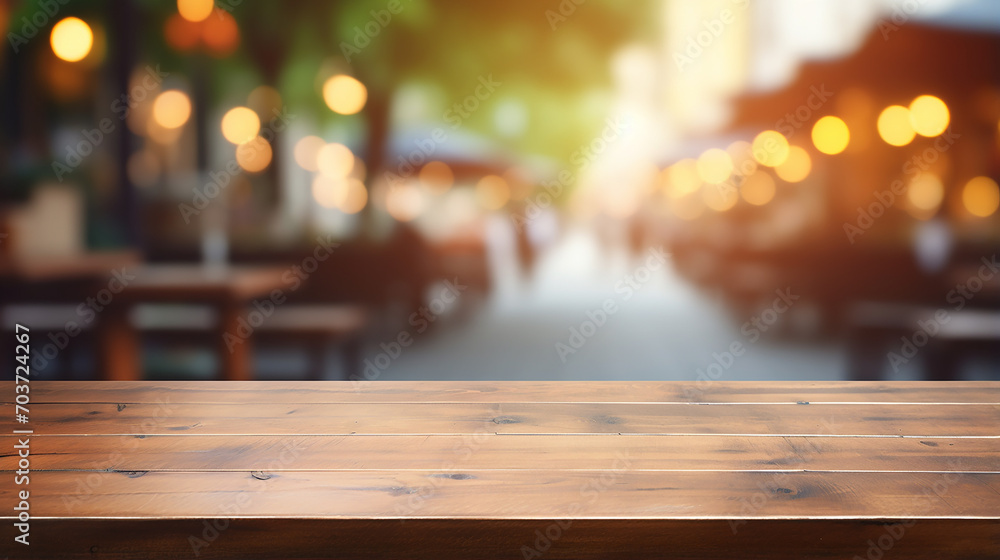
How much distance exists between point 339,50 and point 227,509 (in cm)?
272

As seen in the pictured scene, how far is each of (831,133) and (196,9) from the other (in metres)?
2.96

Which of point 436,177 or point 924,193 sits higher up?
point 436,177

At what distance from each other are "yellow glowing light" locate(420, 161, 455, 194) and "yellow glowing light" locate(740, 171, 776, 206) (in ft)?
4.66

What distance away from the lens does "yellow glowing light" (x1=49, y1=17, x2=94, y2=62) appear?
3.25m

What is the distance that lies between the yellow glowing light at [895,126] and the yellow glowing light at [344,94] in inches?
95.3

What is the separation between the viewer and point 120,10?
336 cm

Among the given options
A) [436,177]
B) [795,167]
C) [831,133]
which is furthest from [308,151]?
[831,133]

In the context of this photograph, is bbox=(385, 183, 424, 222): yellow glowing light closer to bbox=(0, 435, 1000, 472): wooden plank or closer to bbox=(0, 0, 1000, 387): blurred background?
bbox=(0, 0, 1000, 387): blurred background

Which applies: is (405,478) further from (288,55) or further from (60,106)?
(60,106)

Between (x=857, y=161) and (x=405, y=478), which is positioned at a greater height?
(x=857, y=161)

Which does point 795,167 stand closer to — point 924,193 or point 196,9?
point 924,193

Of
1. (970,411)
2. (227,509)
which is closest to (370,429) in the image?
(227,509)

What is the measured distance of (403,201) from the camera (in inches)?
136

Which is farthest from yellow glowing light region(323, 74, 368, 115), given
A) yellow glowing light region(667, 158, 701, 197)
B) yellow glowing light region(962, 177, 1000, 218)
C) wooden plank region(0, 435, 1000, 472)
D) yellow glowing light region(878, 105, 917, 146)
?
yellow glowing light region(962, 177, 1000, 218)
